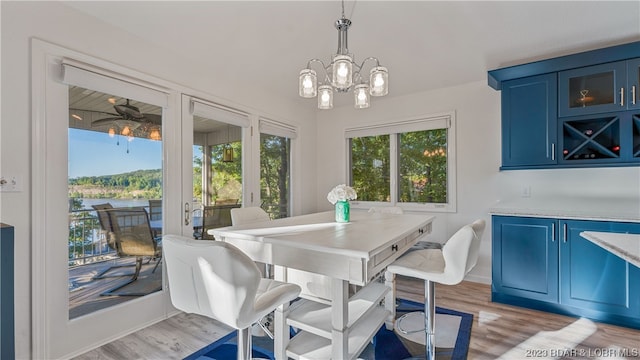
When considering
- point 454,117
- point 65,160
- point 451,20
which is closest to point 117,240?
point 65,160

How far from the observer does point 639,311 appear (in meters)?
2.30

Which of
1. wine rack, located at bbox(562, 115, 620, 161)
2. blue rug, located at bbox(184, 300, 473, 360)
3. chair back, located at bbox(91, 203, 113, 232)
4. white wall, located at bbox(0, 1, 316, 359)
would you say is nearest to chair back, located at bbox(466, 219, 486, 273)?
blue rug, located at bbox(184, 300, 473, 360)

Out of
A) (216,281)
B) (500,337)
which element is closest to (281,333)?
(216,281)

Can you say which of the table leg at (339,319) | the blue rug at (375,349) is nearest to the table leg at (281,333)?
the blue rug at (375,349)

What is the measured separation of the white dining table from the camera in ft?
4.63

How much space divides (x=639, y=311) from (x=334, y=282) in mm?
2604

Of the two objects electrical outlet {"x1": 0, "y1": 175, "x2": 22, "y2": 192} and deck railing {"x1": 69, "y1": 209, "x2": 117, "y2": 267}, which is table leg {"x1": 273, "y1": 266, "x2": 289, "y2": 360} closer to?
deck railing {"x1": 69, "y1": 209, "x2": 117, "y2": 267}

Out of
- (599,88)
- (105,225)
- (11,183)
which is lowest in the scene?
(105,225)

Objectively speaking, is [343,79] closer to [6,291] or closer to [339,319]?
[339,319]

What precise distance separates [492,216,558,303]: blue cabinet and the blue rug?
30.9 inches

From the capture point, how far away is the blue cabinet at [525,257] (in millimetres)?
2625

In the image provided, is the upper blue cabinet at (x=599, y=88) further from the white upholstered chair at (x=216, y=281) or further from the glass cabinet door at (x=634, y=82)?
the white upholstered chair at (x=216, y=281)

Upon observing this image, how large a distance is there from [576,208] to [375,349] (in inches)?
85.8

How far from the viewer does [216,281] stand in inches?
48.3
